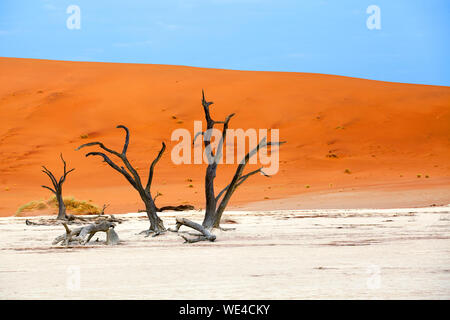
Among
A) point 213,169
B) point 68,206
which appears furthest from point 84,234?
point 68,206

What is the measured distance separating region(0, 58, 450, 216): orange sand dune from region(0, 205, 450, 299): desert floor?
43.0ft

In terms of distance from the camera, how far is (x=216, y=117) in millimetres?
46594

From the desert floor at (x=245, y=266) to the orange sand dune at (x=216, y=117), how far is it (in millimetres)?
13096

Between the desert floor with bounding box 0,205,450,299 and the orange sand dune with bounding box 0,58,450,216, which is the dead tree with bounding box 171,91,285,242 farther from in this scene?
the orange sand dune with bounding box 0,58,450,216

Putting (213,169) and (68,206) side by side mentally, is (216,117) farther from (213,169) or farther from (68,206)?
(213,169)

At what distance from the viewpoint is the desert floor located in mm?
6254

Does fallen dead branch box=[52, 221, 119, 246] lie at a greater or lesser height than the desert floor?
greater

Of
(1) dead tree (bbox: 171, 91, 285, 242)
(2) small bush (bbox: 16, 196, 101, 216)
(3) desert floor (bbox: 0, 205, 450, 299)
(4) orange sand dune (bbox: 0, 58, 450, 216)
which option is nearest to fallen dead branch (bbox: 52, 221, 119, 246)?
(3) desert floor (bbox: 0, 205, 450, 299)

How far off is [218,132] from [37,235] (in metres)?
28.3

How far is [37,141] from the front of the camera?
138 ft

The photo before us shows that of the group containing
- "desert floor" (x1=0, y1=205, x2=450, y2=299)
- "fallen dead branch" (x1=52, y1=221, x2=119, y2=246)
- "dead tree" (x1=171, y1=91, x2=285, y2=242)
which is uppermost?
"dead tree" (x1=171, y1=91, x2=285, y2=242)
